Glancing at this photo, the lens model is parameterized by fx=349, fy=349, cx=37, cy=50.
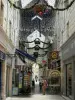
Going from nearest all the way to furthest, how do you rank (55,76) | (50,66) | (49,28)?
(55,76) < (50,66) < (49,28)

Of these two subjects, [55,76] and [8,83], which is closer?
[8,83]

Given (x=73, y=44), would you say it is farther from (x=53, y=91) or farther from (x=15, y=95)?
(x=53, y=91)

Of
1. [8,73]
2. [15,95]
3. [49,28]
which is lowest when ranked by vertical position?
[15,95]

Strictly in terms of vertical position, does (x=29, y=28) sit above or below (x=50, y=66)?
above

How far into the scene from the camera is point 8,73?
3033 cm

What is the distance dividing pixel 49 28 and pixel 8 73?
21.6 metres

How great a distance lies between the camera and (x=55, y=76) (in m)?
39.4

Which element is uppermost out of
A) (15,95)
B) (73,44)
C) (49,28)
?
(49,28)

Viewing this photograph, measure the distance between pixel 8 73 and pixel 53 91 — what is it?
9939 mm

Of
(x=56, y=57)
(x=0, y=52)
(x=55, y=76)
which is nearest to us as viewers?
(x=0, y=52)

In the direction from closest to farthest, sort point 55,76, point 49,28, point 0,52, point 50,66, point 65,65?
point 0,52 < point 65,65 < point 55,76 < point 50,66 < point 49,28

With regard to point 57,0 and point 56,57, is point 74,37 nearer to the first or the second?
point 56,57

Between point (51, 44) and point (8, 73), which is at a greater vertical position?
point (51, 44)

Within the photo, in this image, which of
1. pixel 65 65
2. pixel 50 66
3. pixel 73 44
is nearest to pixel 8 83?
pixel 65 65
